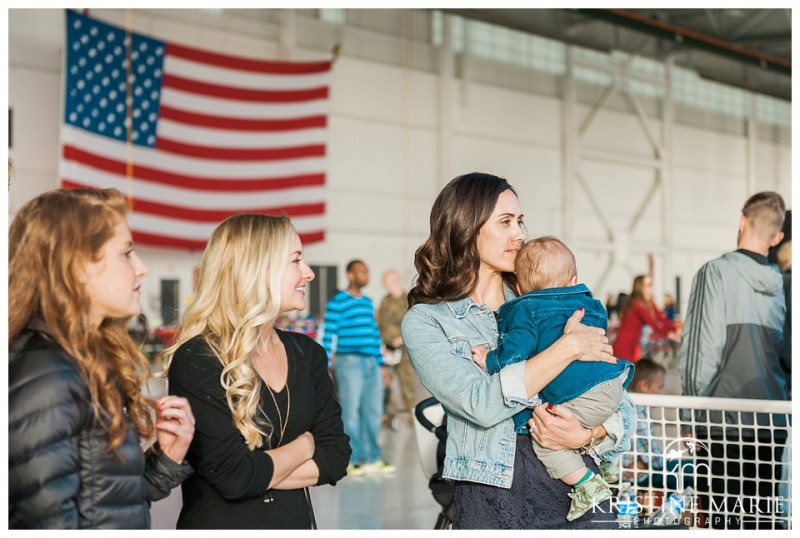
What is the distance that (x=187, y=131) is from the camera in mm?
Result: 12922

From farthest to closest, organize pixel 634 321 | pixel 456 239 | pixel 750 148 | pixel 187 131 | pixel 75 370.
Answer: pixel 750 148 < pixel 187 131 < pixel 634 321 < pixel 456 239 < pixel 75 370

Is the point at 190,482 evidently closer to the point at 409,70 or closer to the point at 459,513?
the point at 459,513

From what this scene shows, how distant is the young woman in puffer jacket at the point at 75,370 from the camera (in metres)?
1.50

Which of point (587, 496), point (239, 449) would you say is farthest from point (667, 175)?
point (239, 449)

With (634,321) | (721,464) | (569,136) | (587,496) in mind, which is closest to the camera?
(587,496)

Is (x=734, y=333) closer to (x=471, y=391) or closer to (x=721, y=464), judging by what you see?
(x=721, y=464)

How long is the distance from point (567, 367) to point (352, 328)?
480 centimetres

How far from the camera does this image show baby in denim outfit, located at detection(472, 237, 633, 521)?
2.10 meters

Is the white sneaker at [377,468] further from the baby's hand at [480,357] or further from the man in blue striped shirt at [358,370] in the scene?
the baby's hand at [480,357]

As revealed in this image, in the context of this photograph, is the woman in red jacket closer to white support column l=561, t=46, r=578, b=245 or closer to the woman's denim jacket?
the woman's denim jacket

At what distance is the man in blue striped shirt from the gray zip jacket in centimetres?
355

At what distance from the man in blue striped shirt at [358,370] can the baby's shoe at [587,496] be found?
15.6 ft

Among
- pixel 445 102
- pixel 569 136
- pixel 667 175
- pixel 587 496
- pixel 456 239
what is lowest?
pixel 587 496
